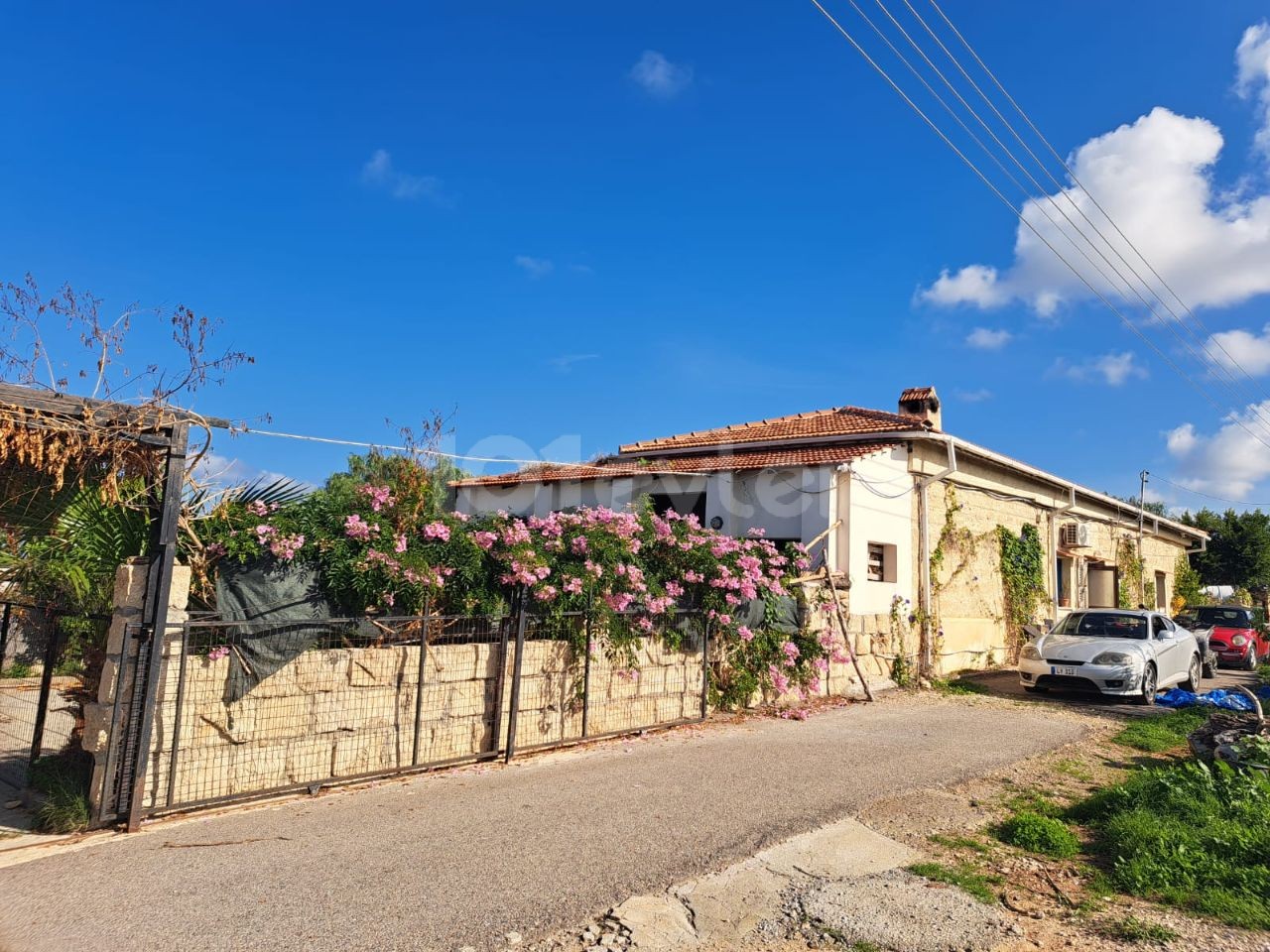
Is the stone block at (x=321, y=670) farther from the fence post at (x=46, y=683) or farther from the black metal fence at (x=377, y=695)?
the fence post at (x=46, y=683)

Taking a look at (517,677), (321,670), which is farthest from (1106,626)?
(321,670)

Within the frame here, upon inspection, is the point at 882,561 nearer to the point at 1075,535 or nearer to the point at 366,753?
the point at 1075,535

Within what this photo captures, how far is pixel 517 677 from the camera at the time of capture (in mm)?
7910

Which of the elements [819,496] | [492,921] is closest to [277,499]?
[492,921]

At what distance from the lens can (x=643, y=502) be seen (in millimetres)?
12891

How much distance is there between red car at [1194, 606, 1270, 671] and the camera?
2091 centimetres

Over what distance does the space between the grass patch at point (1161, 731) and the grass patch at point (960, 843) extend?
4940 mm

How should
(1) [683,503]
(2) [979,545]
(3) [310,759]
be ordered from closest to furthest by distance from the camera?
(3) [310,759]
(1) [683,503]
(2) [979,545]

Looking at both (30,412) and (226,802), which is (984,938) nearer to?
(226,802)

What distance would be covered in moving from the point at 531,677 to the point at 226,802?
3.07m

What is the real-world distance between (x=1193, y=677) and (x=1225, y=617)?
30.4ft

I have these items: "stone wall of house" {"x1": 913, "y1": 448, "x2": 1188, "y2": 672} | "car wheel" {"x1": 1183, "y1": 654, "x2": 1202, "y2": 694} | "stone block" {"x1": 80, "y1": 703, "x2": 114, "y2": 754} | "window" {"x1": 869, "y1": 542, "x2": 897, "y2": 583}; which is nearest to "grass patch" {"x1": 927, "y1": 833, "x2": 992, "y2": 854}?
"stone block" {"x1": 80, "y1": 703, "x2": 114, "y2": 754}

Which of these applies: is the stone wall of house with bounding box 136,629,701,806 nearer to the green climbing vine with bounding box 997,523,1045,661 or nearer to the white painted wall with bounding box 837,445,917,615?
the white painted wall with bounding box 837,445,917,615

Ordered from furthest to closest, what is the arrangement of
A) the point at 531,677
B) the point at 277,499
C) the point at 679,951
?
1. the point at 531,677
2. the point at 277,499
3. the point at 679,951
